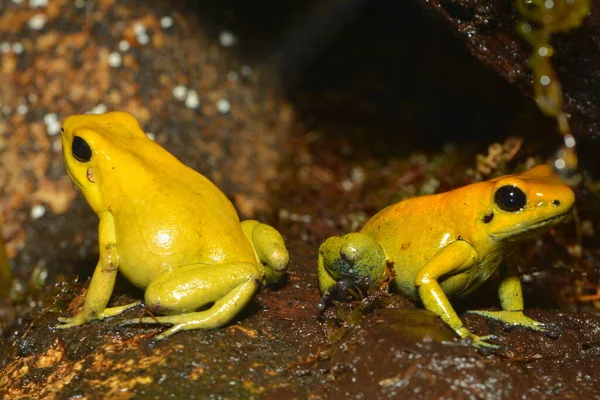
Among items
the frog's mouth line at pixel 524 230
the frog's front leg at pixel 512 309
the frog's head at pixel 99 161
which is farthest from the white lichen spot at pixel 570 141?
the frog's head at pixel 99 161

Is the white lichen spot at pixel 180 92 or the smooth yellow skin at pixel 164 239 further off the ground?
the smooth yellow skin at pixel 164 239

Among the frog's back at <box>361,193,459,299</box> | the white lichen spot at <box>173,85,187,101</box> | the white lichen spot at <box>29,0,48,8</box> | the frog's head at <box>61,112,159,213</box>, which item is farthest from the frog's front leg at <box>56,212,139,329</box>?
the white lichen spot at <box>29,0,48,8</box>

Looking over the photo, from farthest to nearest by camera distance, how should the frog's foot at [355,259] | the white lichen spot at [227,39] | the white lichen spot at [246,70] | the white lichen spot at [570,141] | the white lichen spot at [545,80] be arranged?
the white lichen spot at [246,70] → the white lichen spot at [227,39] → the white lichen spot at [570,141] → the white lichen spot at [545,80] → the frog's foot at [355,259]

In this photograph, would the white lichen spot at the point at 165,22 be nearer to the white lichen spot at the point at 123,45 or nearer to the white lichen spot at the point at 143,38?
the white lichen spot at the point at 143,38

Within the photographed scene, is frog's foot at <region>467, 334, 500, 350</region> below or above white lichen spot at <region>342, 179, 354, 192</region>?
above

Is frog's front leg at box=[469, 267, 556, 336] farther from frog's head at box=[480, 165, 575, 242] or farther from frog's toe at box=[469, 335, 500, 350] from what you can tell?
frog's head at box=[480, 165, 575, 242]

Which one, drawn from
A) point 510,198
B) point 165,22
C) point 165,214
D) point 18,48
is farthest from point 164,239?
point 18,48
